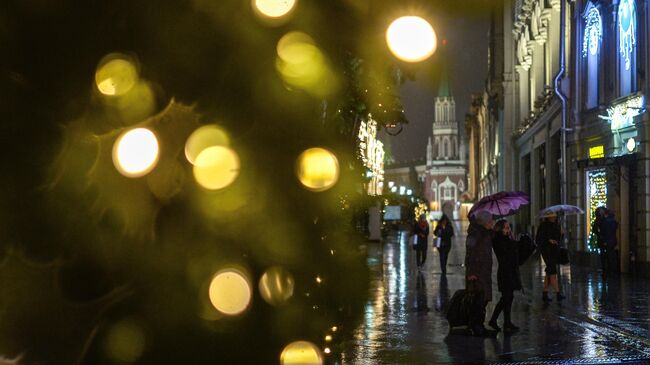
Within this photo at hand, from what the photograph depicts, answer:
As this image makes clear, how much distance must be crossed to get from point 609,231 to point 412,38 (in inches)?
778

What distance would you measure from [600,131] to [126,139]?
24900mm

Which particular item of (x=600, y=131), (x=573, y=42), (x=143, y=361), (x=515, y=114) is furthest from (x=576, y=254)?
(x=515, y=114)

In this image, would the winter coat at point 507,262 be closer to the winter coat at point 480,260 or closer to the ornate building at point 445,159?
the winter coat at point 480,260

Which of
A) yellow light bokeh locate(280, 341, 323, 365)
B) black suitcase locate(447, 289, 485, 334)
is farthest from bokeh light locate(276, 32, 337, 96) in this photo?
black suitcase locate(447, 289, 485, 334)

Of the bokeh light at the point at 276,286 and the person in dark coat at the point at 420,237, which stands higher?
the person in dark coat at the point at 420,237

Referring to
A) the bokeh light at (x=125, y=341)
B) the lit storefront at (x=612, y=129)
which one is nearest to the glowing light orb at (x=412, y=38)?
the bokeh light at (x=125, y=341)

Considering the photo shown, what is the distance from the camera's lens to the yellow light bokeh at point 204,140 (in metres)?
4.47

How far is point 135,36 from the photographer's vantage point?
15.0 feet

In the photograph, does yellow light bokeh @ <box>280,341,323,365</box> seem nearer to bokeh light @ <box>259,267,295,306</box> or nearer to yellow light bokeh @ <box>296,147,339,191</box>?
bokeh light @ <box>259,267,295,306</box>

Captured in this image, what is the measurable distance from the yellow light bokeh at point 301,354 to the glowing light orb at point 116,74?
5.52 ft

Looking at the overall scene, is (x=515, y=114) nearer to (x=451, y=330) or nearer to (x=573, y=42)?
(x=573, y=42)

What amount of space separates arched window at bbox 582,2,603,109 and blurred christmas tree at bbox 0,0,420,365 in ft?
80.7

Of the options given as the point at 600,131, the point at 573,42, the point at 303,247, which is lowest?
the point at 303,247

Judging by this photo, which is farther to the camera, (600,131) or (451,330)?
(600,131)
